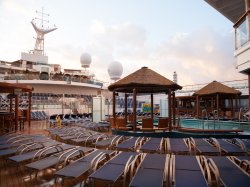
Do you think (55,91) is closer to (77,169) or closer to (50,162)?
(50,162)

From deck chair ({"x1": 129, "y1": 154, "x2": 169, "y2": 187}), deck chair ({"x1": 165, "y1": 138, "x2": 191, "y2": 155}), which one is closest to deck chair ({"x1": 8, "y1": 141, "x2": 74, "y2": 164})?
deck chair ({"x1": 129, "y1": 154, "x2": 169, "y2": 187})

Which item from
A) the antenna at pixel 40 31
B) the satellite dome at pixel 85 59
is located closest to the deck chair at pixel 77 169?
the satellite dome at pixel 85 59

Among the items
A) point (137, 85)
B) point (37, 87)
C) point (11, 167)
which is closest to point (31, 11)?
point (37, 87)

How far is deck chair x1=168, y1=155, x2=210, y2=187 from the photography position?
301cm

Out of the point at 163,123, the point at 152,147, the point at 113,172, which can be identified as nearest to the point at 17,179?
the point at 113,172

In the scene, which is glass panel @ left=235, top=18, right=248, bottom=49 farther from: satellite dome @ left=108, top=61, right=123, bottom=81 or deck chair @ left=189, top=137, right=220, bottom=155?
satellite dome @ left=108, top=61, right=123, bottom=81

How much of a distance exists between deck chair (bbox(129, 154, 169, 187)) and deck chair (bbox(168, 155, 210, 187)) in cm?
14

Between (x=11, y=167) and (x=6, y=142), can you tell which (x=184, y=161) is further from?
(x=6, y=142)

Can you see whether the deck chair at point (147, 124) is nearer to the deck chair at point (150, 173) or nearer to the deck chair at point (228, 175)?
the deck chair at point (150, 173)

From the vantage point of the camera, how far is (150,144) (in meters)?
5.81

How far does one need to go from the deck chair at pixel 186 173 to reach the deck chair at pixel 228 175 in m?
0.18

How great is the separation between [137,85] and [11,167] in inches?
198

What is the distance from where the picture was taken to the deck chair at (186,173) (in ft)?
9.88

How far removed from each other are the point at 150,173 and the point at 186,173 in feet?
1.79
